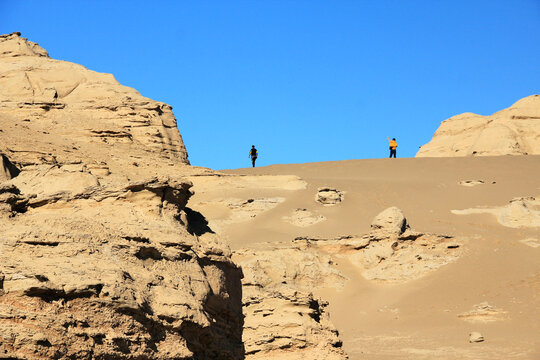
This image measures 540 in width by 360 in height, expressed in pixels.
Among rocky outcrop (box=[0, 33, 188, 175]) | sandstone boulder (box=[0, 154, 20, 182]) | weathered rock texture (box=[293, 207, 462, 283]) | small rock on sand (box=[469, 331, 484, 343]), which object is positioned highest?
rocky outcrop (box=[0, 33, 188, 175])

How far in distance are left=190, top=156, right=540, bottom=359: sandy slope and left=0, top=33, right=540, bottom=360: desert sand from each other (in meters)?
0.07

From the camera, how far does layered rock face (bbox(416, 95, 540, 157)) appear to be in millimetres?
49844

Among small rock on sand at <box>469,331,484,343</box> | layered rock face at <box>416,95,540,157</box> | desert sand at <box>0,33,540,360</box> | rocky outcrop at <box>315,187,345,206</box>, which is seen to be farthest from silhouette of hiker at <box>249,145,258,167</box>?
small rock on sand at <box>469,331,484,343</box>

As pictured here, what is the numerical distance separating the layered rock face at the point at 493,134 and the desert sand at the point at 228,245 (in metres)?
6.87

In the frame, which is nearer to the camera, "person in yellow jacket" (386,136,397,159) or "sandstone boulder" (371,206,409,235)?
"sandstone boulder" (371,206,409,235)

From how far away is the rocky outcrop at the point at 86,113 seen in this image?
82.3 ft

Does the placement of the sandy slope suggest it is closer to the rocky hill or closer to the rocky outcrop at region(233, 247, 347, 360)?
the rocky outcrop at region(233, 247, 347, 360)

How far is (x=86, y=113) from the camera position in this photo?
27094 millimetres

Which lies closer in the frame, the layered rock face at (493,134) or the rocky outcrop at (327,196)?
the rocky outcrop at (327,196)

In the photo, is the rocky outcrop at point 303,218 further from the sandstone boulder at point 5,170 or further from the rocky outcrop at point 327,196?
the sandstone boulder at point 5,170

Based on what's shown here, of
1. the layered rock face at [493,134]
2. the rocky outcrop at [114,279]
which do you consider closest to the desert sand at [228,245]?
the rocky outcrop at [114,279]

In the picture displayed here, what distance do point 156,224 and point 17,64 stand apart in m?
23.4

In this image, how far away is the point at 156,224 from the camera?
7102 mm

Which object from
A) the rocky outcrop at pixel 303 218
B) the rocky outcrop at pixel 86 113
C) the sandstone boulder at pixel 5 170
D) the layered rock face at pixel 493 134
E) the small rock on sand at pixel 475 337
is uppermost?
the layered rock face at pixel 493 134
